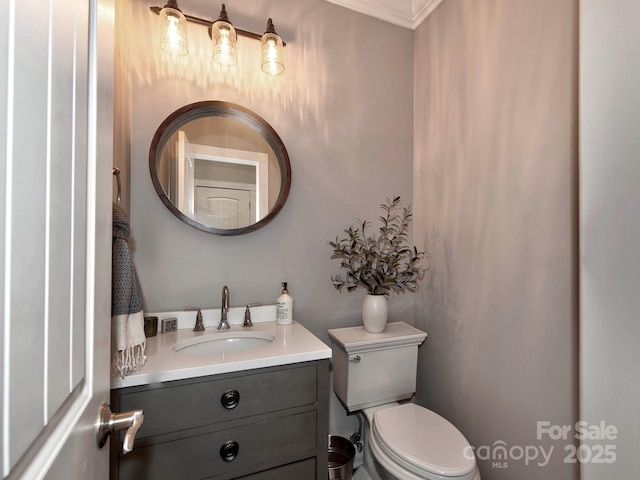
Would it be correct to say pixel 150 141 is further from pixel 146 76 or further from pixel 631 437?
pixel 631 437

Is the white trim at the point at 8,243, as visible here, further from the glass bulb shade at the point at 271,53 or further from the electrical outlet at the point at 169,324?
the glass bulb shade at the point at 271,53

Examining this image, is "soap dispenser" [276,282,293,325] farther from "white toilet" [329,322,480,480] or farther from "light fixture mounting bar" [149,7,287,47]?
"light fixture mounting bar" [149,7,287,47]

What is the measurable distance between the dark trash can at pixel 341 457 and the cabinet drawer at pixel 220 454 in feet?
1.92

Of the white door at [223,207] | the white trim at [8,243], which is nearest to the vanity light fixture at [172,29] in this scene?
the white door at [223,207]

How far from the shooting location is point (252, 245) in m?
1.50

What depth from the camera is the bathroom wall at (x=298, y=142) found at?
1.33 m

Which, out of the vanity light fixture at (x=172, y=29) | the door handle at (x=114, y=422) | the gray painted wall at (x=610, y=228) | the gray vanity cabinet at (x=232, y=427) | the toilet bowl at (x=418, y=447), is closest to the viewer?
the door handle at (x=114, y=422)

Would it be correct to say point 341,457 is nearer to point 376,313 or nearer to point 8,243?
point 376,313

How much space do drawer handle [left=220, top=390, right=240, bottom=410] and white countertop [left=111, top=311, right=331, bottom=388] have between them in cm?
8

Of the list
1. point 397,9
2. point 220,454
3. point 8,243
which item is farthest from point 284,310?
point 397,9

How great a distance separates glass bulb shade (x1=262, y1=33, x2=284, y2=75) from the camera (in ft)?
4.59

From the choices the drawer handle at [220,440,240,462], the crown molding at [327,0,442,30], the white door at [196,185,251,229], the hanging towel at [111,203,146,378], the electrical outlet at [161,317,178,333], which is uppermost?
the crown molding at [327,0,442,30]

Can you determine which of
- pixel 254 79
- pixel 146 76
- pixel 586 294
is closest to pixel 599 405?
pixel 586 294

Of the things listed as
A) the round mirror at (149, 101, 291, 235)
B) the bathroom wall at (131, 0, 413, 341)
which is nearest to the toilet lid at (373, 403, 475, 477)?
the bathroom wall at (131, 0, 413, 341)
